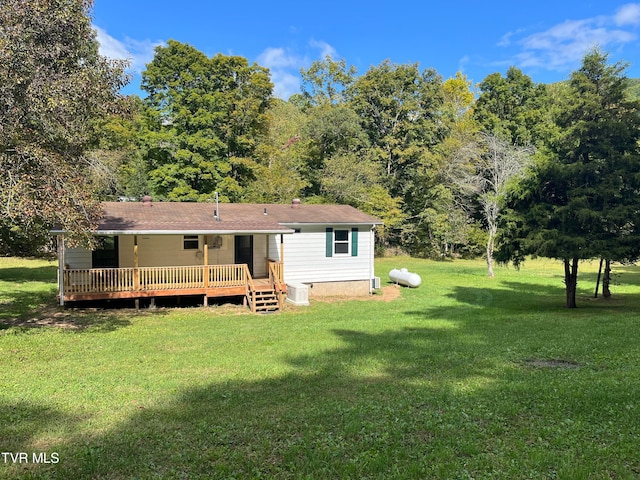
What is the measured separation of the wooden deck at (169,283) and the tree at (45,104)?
4093mm

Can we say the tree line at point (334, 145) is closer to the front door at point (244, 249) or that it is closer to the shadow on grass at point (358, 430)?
the front door at point (244, 249)

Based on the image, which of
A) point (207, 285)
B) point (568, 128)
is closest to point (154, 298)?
point (207, 285)

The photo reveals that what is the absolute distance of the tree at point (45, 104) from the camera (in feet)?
26.9

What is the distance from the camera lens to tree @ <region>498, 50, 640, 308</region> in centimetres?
1347

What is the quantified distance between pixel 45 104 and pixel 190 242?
8.43 m

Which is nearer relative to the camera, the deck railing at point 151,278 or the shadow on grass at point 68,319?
the shadow on grass at point 68,319

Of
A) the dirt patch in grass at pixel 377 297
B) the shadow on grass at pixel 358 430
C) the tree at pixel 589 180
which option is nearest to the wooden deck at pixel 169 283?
the dirt patch in grass at pixel 377 297

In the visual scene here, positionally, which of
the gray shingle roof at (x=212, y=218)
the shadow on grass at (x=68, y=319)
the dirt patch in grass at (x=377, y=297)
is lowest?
the dirt patch in grass at (x=377, y=297)

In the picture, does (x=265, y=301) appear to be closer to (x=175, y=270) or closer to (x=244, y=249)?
(x=175, y=270)

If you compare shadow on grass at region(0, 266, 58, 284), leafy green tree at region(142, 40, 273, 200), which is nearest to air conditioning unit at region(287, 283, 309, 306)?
shadow on grass at region(0, 266, 58, 284)

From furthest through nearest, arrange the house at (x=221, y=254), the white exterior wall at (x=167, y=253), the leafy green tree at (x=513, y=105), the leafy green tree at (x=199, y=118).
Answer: the leafy green tree at (x=513, y=105)
the leafy green tree at (x=199, y=118)
the white exterior wall at (x=167, y=253)
the house at (x=221, y=254)

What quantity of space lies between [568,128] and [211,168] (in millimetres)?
21893

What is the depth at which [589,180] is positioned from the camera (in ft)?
47.2

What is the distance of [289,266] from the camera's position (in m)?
17.6
